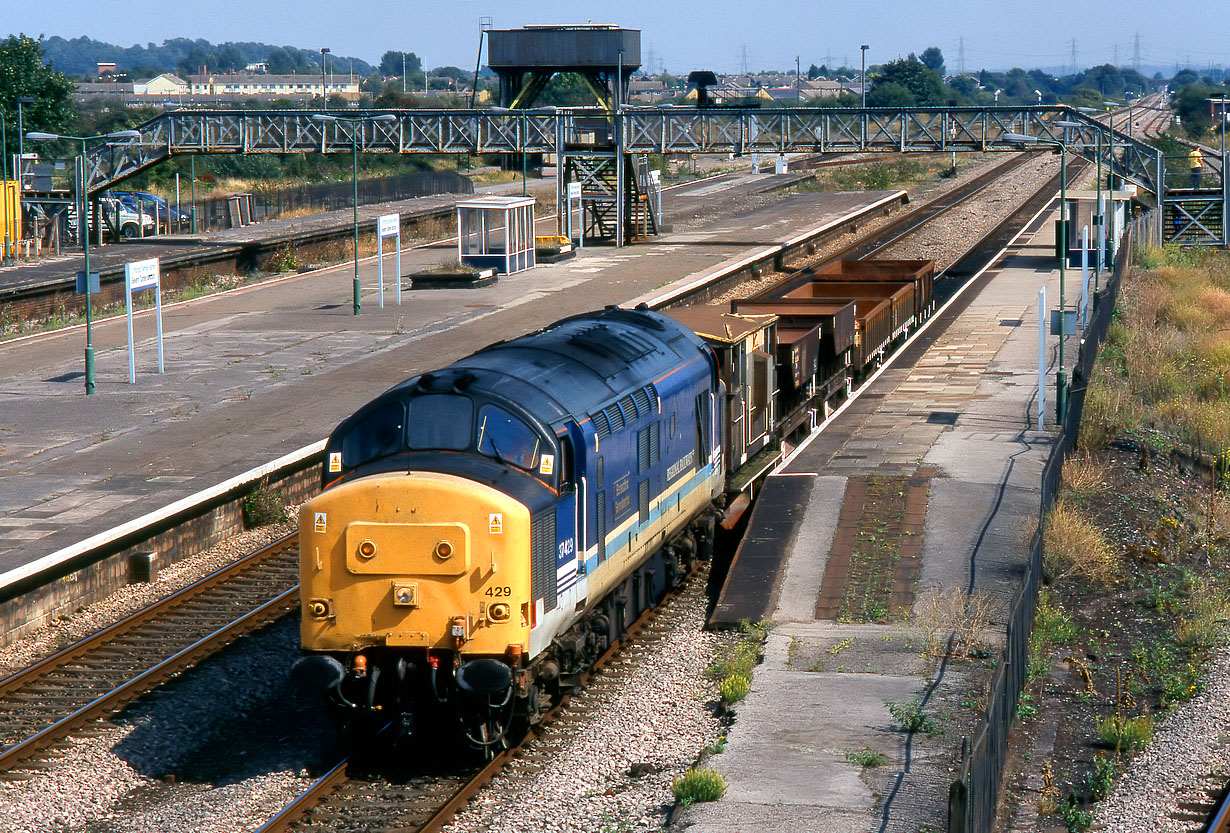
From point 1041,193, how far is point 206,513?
225 feet

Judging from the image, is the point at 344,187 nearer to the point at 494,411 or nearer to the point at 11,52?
the point at 11,52

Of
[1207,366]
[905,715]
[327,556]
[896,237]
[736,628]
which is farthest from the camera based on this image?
[896,237]

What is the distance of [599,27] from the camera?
73.9 meters

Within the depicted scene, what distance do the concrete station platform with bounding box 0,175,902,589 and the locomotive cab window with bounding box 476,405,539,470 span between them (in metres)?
7.40

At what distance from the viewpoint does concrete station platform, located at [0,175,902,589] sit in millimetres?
21844

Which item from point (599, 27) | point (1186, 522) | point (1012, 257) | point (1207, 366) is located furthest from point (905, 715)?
point (599, 27)

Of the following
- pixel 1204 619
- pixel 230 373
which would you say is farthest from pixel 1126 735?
pixel 230 373

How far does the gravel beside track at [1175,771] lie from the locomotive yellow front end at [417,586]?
540cm

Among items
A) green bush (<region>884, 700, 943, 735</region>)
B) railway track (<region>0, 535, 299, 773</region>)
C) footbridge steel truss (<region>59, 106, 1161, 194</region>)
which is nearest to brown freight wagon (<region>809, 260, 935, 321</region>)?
footbridge steel truss (<region>59, 106, 1161, 194</region>)

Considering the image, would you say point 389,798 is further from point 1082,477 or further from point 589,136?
point 589,136

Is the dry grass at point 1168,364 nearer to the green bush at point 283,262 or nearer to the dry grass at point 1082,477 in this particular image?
the dry grass at point 1082,477

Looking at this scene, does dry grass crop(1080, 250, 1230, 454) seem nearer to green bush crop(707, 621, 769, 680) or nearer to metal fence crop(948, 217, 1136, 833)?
metal fence crop(948, 217, 1136, 833)

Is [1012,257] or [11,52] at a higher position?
[11,52]

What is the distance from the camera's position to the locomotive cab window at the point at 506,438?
12.8 metres
